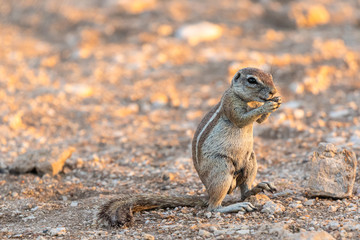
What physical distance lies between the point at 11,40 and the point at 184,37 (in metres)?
3.88

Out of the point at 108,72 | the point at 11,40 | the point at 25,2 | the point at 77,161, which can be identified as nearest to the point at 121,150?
the point at 77,161

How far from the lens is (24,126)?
823 cm

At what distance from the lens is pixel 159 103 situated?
29.5ft

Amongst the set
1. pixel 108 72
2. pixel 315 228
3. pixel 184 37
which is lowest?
pixel 315 228

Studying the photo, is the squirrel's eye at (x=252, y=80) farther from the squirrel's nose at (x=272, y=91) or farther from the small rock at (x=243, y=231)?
the small rock at (x=243, y=231)

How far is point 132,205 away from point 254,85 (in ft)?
4.90

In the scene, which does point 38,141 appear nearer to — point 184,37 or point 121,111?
point 121,111

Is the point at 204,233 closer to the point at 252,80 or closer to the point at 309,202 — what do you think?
the point at 309,202

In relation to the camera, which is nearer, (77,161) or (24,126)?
(77,161)

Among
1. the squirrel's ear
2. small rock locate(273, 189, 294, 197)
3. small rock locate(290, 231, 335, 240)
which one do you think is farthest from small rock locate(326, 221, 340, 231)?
the squirrel's ear

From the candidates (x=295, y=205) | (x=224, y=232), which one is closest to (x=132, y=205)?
(x=224, y=232)

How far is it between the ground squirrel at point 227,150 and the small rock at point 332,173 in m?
0.46

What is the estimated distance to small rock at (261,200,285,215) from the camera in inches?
186

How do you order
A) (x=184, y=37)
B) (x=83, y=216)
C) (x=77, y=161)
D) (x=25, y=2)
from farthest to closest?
(x=25, y=2)
(x=184, y=37)
(x=77, y=161)
(x=83, y=216)
